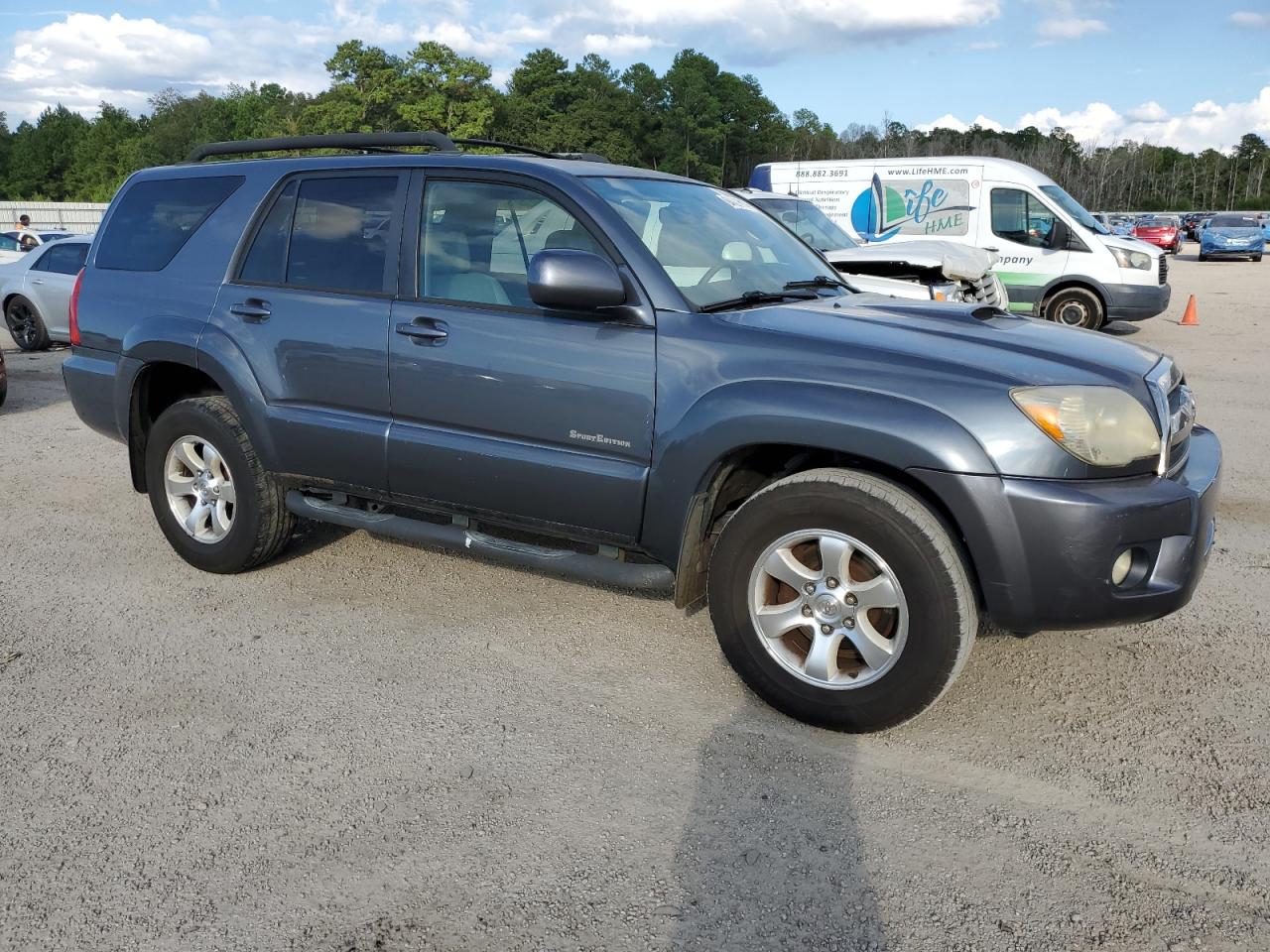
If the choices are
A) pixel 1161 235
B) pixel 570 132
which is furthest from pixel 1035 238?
pixel 570 132

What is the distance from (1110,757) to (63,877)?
3064mm

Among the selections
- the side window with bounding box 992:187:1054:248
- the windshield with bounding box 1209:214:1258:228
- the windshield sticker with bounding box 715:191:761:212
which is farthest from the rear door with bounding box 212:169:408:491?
the windshield with bounding box 1209:214:1258:228

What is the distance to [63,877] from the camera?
2727 millimetres

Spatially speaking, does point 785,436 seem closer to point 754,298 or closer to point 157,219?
point 754,298

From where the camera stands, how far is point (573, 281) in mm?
3539

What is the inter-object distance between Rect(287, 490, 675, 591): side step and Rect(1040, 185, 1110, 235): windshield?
1160cm

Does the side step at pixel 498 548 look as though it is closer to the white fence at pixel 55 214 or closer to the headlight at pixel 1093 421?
the headlight at pixel 1093 421

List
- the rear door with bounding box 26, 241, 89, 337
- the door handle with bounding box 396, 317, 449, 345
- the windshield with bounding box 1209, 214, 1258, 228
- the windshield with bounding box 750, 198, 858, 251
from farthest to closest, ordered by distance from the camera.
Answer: the windshield with bounding box 1209, 214, 1258, 228 → the rear door with bounding box 26, 241, 89, 337 → the windshield with bounding box 750, 198, 858, 251 → the door handle with bounding box 396, 317, 449, 345

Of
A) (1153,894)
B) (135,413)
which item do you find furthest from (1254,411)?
(135,413)

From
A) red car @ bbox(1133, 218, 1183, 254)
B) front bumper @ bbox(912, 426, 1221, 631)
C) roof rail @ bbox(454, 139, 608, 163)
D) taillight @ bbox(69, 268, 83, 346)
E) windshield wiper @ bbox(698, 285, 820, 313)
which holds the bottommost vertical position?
front bumper @ bbox(912, 426, 1221, 631)

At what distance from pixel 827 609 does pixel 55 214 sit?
167 ft

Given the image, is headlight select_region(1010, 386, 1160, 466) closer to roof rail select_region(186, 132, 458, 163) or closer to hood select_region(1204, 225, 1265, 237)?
roof rail select_region(186, 132, 458, 163)

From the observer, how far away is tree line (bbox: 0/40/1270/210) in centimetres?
8869

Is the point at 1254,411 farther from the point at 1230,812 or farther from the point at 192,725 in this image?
the point at 192,725
